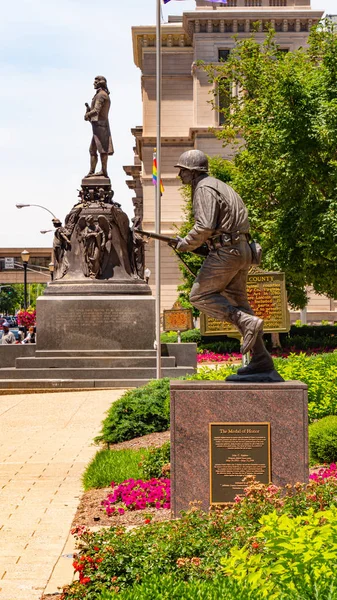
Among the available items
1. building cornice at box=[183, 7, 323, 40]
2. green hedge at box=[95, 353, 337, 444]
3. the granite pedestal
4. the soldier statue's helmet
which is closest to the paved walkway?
green hedge at box=[95, 353, 337, 444]

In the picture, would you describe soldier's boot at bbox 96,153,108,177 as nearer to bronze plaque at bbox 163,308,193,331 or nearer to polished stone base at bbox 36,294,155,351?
polished stone base at bbox 36,294,155,351

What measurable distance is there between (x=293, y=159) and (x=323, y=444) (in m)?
21.7

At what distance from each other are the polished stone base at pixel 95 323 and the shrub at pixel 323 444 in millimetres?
14502

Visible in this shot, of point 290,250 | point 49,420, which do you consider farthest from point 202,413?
point 290,250

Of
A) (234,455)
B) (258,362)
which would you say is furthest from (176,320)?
(234,455)

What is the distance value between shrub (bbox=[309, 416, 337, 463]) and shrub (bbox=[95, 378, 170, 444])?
3454 mm

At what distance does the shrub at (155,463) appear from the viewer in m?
10.7

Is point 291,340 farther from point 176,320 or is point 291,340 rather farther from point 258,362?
point 258,362

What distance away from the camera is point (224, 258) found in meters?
8.81

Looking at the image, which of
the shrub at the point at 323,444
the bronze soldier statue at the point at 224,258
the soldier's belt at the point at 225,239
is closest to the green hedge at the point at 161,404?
the shrub at the point at 323,444

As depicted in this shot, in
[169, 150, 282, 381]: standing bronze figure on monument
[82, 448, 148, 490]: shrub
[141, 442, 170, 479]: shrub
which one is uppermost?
[169, 150, 282, 381]: standing bronze figure on monument

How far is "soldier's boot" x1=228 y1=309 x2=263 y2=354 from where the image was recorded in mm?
8758

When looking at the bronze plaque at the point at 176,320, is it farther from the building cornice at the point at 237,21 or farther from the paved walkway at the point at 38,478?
the building cornice at the point at 237,21

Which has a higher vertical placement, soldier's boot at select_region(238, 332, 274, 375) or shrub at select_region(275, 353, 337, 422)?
soldier's boot at select_region(238, 332, 274, 375)
